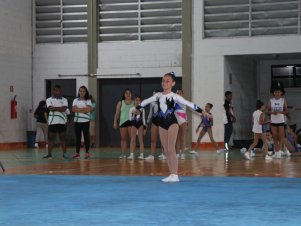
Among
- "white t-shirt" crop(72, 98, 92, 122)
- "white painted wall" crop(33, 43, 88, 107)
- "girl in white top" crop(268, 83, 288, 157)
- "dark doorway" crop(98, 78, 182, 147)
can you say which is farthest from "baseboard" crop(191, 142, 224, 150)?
"white t-shirt" crop(72, 98, 92, 122)

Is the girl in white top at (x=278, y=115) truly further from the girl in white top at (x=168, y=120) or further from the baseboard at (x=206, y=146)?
the girl in white top at (x=168, y=120)

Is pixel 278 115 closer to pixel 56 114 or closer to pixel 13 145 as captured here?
pixel 56 114

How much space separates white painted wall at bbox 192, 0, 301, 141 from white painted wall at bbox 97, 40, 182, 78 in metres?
0.87

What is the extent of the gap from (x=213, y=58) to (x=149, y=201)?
1617 cm

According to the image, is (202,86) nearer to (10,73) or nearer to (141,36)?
(141,36)

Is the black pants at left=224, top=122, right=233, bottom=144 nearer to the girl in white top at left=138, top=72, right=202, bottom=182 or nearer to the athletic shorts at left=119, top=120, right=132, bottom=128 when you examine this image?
the athletic shorts at left=119, top=120, right=132, bottom=128

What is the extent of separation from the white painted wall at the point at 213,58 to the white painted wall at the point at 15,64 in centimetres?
701

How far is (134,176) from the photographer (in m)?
10.2

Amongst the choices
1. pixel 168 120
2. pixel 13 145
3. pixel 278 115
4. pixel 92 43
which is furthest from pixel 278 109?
pixel 13 145

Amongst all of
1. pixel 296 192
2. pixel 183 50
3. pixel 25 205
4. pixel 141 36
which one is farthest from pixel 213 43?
pixel 25 205

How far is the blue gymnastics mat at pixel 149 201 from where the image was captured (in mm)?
5488

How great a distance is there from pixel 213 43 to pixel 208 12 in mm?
1250

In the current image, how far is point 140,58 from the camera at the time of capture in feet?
77.5

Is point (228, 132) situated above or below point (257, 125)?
below
